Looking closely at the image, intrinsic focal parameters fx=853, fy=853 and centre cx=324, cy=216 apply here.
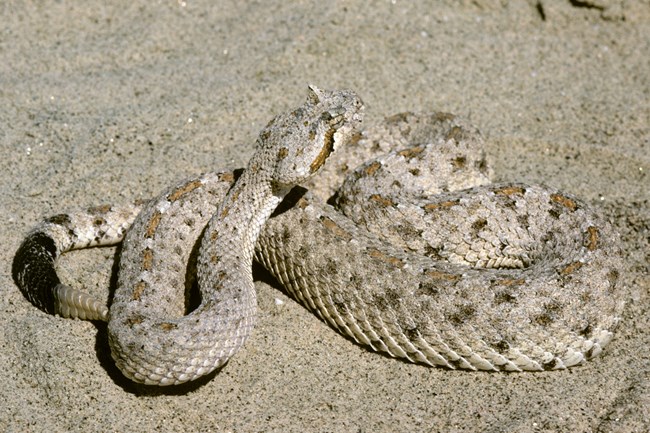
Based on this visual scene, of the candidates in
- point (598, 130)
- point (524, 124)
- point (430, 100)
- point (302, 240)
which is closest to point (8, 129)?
point (302, 240)

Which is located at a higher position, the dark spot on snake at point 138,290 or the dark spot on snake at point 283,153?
the dark spot on snake at point 283,153

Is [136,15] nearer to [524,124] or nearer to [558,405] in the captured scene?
[524,124]

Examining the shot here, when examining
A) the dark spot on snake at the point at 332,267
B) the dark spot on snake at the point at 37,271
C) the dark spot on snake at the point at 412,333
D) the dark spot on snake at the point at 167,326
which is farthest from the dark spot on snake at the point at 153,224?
the dark spot on snake at the point at 412,333

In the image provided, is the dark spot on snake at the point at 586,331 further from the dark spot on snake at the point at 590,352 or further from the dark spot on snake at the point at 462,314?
the dark spot on snake at the point at 462,314

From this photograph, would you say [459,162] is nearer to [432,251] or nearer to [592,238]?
[432,251]

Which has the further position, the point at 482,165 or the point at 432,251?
the point at 482,165

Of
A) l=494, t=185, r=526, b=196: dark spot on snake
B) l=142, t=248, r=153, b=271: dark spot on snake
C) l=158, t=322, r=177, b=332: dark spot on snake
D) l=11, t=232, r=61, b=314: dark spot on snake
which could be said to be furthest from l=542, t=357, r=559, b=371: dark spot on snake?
l=11, t=232, r=61, b=314: dark spot on snake

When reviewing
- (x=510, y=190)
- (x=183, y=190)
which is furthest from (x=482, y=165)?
(x=183, y=190)
